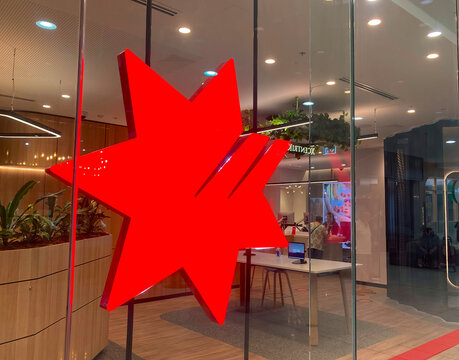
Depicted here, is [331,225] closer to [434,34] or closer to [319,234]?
[319,234]

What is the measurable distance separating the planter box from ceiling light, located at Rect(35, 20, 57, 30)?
4.29 ft

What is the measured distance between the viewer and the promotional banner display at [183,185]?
5.94 feet

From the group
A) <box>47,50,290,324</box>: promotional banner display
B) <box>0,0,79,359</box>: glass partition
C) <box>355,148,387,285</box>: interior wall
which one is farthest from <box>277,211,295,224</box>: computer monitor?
<box>0,0,79,359</box>: glass partition

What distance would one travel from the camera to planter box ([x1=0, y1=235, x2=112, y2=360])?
215cm

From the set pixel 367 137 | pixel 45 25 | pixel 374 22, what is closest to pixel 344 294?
pixel 367 137

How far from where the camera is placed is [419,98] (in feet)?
9.57

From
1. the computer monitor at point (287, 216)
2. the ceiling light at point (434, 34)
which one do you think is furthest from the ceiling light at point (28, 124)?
the ceiling light at point (434, 34)

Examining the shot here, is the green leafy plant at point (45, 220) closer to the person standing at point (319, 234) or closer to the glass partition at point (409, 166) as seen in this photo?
the person standing at point (319, 234)

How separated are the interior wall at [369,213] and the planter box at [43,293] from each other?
58.3 inches

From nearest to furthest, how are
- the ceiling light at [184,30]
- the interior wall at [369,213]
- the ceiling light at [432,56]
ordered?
the interior wall at [369,213], the ceiling light at [432,56], the ceiling light at [184,30]

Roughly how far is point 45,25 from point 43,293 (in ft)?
5.31

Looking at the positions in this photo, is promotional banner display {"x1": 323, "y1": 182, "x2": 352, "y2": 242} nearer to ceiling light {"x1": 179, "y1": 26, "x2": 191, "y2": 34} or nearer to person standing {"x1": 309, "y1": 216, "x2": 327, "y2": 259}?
person standing {"x1": 309, "y1": 216, "x2": 327, "y2": 259}

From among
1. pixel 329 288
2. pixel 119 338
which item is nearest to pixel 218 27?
pixel 329 288

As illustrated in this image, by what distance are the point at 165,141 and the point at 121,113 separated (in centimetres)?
41
